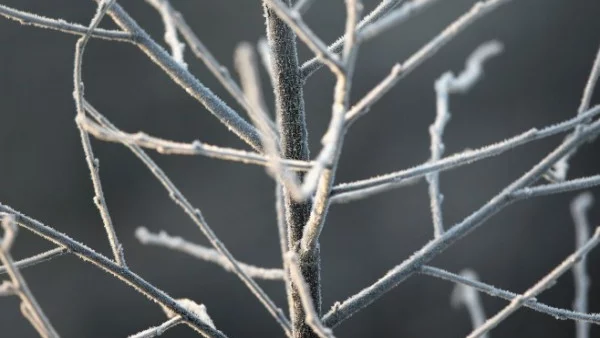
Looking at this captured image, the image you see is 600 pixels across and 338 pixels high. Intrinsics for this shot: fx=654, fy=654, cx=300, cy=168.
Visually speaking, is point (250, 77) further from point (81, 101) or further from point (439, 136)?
point (439, 136)

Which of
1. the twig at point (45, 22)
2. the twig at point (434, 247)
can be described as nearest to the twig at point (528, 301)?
the twig at point (434, 247)

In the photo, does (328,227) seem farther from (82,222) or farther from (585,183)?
(585,183)

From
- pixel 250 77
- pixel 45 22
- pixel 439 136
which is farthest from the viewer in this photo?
pixel 439 136

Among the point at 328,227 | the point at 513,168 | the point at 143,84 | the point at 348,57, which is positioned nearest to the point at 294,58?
the point at 348,57

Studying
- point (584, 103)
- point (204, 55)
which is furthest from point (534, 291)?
point (204, 55)

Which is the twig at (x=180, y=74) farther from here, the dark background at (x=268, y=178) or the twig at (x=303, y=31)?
the dark background at (x=268, y=178)

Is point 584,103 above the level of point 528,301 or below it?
above

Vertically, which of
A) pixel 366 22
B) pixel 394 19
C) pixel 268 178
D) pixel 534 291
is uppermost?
pixel 268 178
